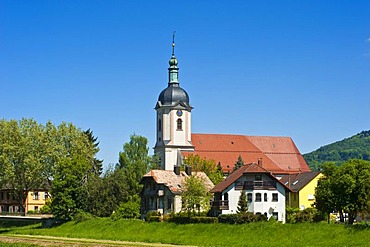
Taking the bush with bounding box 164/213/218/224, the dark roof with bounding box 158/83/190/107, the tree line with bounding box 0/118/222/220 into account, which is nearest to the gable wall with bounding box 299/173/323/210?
the tree line with bounding box 0/118/222/220

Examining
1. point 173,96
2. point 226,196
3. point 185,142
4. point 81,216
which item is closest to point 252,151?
point 185,142

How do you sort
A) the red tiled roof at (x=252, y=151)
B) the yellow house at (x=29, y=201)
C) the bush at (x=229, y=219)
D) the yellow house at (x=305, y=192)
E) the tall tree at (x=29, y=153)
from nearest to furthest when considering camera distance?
the bush at (x=229, y=219)
the yellow house at (x=305, y=192)
the tall tree at (x=29, y=153)
the yellow house at (x=29, y=201)
the red tiled roof at (x=252, y=151)

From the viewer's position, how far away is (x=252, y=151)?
113688mm

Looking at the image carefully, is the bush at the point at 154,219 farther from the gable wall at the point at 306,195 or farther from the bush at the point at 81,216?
the gable wall at the point at 306,195

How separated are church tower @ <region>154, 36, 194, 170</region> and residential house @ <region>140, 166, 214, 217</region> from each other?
31.3 meters

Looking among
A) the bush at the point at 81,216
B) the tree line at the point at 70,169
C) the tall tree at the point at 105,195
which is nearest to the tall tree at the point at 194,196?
the tree line at the point at 70,169

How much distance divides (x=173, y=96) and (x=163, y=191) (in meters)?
38.3

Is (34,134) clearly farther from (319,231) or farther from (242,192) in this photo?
(319,231)

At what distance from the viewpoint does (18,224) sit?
7881 centimetres

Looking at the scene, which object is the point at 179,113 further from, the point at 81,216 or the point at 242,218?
the point at 242,218

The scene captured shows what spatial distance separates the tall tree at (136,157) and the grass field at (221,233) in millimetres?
18468

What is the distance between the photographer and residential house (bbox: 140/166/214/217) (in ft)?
236

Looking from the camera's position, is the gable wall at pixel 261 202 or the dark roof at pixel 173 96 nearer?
the gable wall at pixel 261 202

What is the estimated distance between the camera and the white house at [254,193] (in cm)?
6712
